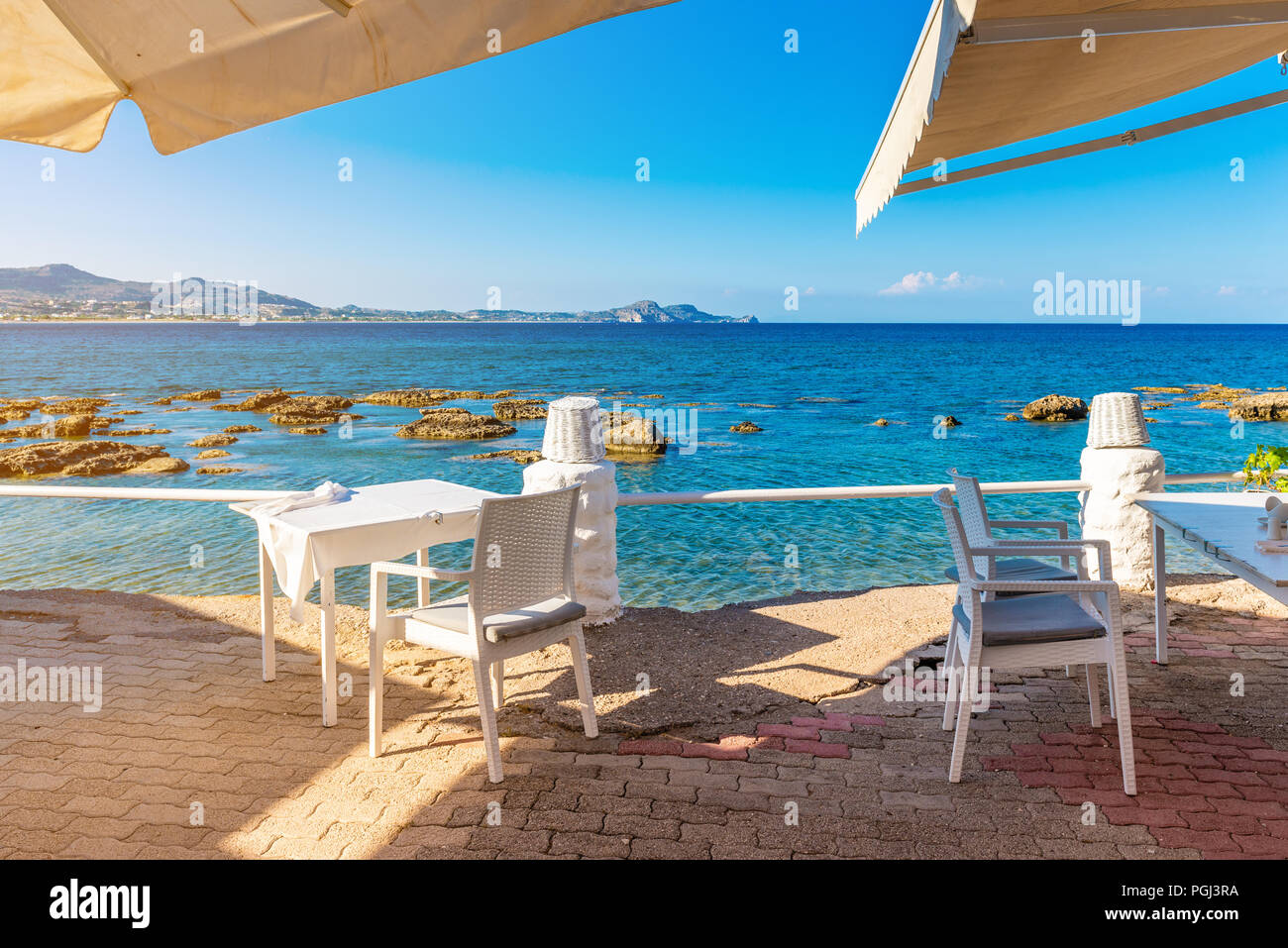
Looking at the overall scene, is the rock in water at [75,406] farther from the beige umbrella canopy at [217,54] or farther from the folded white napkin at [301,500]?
the beige umbrella canopy at [217,54]

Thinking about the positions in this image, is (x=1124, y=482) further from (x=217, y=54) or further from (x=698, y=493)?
(x=217, y=54)

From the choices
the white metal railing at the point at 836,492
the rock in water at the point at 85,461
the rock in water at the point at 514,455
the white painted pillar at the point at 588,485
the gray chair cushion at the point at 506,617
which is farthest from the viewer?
the rock in water at the point at 514,455

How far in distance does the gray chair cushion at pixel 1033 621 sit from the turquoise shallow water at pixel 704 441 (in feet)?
17.7

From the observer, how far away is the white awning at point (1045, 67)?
88.0 inches

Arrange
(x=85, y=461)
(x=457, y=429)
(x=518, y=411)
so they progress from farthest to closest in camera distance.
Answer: (x=518, y=411), (x=457, y=429), (x=85, y=461)

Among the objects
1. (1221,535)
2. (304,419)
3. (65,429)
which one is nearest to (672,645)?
(1221,535)

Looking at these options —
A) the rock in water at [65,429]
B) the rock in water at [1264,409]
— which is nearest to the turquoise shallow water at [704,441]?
the rock in water at [1264,409]

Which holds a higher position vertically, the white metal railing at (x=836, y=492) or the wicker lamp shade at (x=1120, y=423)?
the wicker lamp shade at (x=1120, y=423)

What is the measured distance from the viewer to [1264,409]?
90.2 feet

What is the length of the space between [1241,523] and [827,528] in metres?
8.88

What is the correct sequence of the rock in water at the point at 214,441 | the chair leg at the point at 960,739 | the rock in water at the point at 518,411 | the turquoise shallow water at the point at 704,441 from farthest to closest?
the rock in water at the point at 518,411, the rock in water at the point at 214,441, the turquoise shallow water at the point at 704,441, the chair leg at the point at 960,739

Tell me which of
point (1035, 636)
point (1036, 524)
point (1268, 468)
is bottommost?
point (1035, 636)

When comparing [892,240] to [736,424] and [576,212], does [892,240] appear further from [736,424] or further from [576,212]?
[736,424]

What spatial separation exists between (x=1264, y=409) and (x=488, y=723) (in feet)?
108
